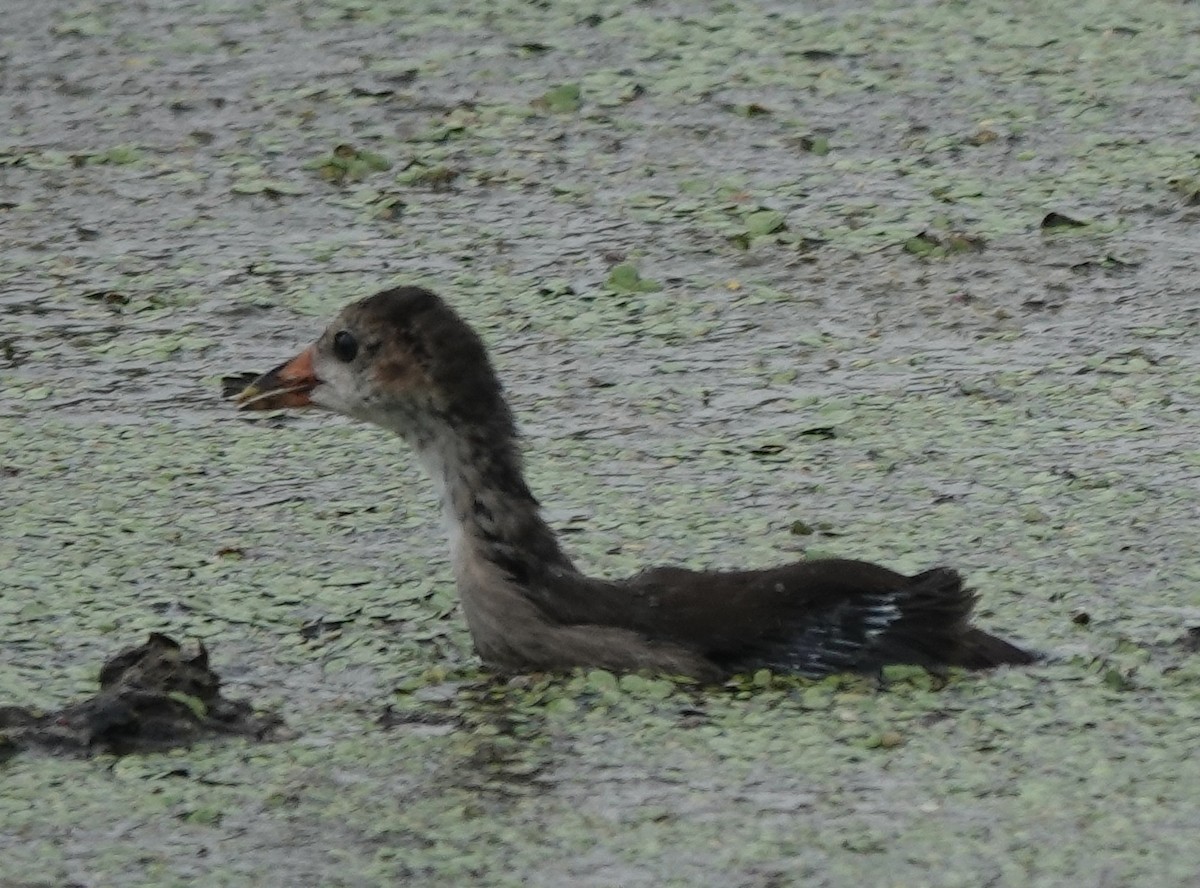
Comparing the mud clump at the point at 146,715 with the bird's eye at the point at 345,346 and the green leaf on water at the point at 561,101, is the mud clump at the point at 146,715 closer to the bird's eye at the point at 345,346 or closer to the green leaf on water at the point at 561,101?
the bird's eye at the point at 345,346

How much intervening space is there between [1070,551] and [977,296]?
1.84m

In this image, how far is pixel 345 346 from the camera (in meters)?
6.21

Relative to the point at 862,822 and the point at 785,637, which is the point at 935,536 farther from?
the point at 862,822

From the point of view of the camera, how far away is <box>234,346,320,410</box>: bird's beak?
20.8ft

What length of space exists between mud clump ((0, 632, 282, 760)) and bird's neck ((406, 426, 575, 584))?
1.97ft

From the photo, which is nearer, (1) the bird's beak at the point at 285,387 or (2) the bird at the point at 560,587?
(2) the bird at the point at 560,587

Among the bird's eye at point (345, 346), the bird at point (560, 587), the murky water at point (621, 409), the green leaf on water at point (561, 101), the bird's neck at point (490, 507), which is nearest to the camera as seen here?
the murky water at point (621, 409)

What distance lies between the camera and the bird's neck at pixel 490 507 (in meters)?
5.86

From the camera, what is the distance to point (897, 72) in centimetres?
979

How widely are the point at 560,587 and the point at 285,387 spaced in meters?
0.97

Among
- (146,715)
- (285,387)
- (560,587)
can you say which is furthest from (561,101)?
(146,715)

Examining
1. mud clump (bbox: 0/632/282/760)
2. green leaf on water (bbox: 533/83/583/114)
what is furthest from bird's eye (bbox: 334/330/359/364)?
green leaf on water (bbox: 533/83/583/114)

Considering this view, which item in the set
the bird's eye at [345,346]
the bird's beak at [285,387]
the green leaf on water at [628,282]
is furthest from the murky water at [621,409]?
the bird's eye at [345,346]

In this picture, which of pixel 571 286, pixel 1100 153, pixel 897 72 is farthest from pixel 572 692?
pixel 897 72
